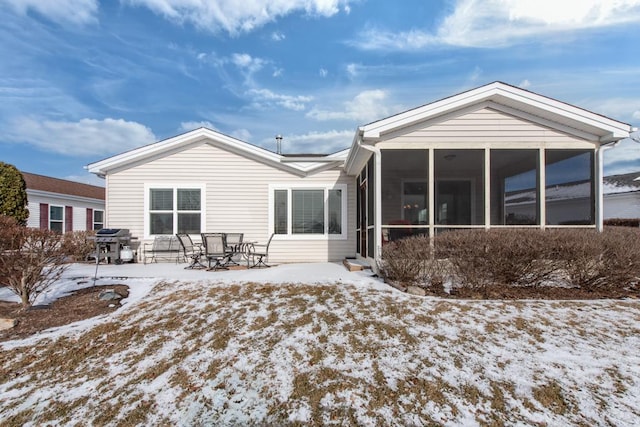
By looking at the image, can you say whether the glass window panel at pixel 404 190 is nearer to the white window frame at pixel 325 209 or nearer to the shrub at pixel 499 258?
the white window frame at pixel 325 209

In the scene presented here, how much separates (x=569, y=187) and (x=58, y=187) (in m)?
21.5

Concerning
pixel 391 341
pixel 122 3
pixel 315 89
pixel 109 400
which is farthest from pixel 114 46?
pixel 391 341

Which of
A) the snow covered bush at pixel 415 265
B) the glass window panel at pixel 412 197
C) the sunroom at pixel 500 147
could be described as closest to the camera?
the snow covered bush at pixel 415 265

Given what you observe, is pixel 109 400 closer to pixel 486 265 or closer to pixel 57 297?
→ pixel 57 297

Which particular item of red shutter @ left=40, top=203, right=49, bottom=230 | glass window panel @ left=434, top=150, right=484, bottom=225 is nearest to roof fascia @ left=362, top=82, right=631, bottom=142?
glass window panel @ left=434, top=150, right=484, bottom=225

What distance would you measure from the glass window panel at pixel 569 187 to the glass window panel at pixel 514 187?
1.14ft

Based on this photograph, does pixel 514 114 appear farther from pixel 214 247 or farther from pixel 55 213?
pixel 55 213

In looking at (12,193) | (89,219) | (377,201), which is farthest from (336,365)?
(89,219)

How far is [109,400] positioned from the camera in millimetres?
2678

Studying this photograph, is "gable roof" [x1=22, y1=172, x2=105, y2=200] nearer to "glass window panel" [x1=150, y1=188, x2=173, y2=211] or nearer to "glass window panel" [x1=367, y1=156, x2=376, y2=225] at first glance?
"glass window panel" [x1=150, y1=188, x2=173, y2=211]

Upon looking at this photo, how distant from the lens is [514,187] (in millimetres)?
9336

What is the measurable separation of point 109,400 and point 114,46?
13.3 m

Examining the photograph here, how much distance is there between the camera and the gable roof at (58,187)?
1484 centimetres

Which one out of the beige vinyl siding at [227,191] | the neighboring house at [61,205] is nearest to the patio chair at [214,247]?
the beige vinyl siding at [227,191]
